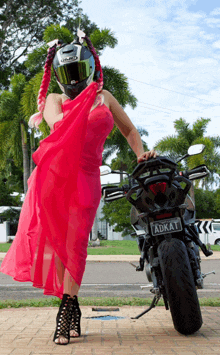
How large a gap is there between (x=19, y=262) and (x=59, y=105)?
1.19 m

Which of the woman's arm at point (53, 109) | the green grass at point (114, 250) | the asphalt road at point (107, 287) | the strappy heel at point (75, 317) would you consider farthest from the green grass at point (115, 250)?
the woman's arm at point (53, 109)

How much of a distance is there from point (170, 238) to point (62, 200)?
0.80 m

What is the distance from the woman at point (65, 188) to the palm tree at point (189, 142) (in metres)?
27.2

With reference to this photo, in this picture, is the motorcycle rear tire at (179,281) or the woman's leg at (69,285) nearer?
the motorcycle rear tire at (179,281)

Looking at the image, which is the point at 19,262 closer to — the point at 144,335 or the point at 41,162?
the point at 41,162

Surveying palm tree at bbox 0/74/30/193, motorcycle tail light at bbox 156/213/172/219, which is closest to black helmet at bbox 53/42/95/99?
motorcycle tail light at bbox 156/213/172/219

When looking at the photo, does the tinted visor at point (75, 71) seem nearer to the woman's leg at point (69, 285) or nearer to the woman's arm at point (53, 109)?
the woman's arm at point (53, 109)

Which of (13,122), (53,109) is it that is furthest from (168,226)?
(13,122)

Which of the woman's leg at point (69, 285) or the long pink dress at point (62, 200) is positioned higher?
the long pink dress at point (62, 200)

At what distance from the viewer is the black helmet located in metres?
3.24

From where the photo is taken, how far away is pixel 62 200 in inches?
122

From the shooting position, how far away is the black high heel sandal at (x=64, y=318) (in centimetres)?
306

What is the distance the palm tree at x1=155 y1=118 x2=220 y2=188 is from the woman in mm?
27201

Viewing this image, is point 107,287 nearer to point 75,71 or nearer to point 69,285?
point 69,285
